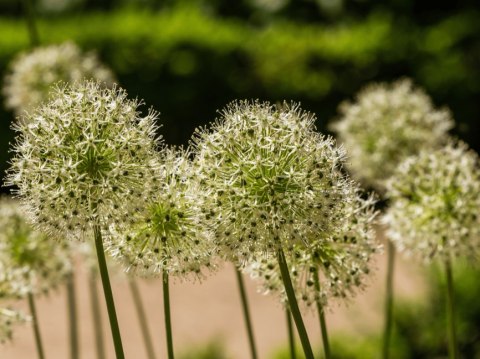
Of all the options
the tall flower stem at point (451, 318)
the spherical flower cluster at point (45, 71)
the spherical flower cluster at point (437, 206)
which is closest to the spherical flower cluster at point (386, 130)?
the spherical flower cluster at point (437, 206)

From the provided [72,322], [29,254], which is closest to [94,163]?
[29,254]

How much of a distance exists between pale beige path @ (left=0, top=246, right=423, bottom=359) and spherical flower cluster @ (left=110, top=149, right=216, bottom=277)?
6193 mm

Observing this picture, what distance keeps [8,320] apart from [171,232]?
3.07 feet

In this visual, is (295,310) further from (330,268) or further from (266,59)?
(266,59)

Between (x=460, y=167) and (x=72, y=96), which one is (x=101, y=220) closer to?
(x=72, y=96)

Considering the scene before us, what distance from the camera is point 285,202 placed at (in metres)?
2.39

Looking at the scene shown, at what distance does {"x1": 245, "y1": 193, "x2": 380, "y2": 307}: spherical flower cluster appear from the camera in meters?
2.77

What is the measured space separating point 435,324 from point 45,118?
5.47m

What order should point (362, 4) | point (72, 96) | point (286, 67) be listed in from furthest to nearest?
1. point (362, 4)
2. point (286, 67)
3. point (72, 96)

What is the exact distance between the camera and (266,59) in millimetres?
13344

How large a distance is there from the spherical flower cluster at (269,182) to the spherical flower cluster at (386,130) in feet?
7.99

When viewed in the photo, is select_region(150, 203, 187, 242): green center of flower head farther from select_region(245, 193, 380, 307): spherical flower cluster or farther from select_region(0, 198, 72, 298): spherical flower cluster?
select_region(0, 198, 72, 298): spherical flower cluster

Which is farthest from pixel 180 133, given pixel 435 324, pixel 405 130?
pixel 405 130

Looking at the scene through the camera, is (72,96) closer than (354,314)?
Yes
